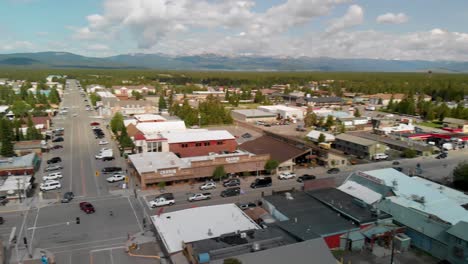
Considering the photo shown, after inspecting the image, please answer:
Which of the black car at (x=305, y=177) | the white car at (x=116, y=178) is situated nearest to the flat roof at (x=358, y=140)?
the black car at (x=305, y=177)

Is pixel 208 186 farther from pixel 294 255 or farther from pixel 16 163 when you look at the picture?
pixel 16 163

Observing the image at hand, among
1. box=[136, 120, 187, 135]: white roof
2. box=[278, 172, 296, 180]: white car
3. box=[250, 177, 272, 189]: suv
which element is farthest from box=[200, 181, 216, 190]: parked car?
box=[136, 120, 187, 135]: white roof

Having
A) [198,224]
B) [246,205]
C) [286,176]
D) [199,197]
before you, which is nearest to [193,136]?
[286,176]

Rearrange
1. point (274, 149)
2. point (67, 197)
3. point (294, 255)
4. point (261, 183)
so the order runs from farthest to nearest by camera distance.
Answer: point (274, 149)
point (261, 183)
point (67, 197)
point (294, 255)

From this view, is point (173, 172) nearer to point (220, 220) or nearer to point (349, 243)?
point (220, 220)

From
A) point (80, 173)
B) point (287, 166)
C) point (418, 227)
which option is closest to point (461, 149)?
point (287, 166)

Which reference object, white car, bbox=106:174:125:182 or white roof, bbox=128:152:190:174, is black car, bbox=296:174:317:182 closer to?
white roof, bbox=128:152:190:174

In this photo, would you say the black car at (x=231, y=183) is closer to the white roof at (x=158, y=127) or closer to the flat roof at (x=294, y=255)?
the flat roof at (x=294, y=255)
